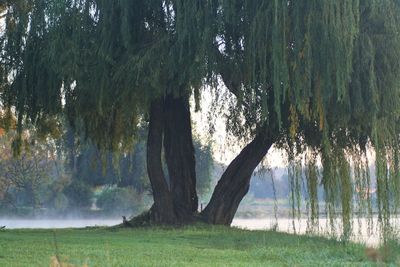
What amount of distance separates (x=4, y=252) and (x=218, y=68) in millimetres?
5654

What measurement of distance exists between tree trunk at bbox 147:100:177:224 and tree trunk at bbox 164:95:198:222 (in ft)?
0.91

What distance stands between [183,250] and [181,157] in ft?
21.3

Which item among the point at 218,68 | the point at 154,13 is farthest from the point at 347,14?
the point at 154,13

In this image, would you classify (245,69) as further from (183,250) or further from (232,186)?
(183,250)

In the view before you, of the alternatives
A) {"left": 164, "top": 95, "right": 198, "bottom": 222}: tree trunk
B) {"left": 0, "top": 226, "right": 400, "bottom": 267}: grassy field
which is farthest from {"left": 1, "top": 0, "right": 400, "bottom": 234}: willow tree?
{"left": 0, "top": 226, "right": 400, "bottom": 267}: grassy field

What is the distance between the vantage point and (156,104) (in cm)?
1556

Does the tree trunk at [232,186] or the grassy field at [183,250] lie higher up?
the tree trunk at [232,186]

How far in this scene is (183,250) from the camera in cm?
1011

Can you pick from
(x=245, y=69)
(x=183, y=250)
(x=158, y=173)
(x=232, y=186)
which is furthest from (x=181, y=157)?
(x=183, y=250)

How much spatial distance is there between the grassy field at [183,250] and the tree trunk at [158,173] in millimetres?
1946

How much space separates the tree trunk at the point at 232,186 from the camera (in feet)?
52.7

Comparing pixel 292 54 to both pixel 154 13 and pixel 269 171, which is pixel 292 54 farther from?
pixel 269 171

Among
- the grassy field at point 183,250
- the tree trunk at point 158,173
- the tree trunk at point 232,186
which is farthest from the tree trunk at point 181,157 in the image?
the grassy field at point 183,250

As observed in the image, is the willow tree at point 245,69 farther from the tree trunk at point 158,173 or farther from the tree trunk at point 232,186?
the tree trunk at point 232,186
